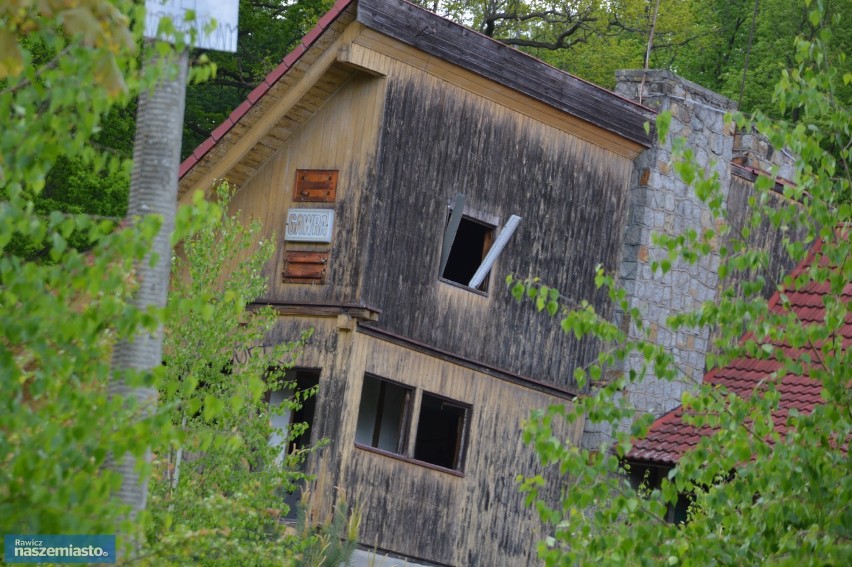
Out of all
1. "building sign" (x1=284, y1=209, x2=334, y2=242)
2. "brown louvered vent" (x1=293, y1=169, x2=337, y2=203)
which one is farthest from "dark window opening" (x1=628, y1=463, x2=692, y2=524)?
"brown louvered vent" (x1=293, y1=169, x2=337, y2=203)

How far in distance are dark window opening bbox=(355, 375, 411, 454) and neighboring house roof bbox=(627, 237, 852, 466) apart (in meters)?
3.47

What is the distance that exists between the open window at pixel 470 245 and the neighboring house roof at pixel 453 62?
1.87m

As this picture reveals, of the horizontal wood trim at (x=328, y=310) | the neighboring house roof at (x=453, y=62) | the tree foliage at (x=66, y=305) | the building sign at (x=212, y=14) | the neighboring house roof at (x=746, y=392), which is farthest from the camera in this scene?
the neighboring house roof at (x=746, y=392)

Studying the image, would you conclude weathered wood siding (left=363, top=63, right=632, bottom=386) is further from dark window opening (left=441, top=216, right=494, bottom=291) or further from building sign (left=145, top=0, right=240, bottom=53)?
building sign (left=145, top=0, right=240, bottom=53)

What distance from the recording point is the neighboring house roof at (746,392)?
20141 millimetres

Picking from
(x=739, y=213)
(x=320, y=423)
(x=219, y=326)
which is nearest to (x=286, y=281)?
(x=320, y=423)

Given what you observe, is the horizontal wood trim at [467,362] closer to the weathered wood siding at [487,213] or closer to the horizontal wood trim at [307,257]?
the weathered wood siding at [487,213]

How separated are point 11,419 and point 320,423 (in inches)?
487

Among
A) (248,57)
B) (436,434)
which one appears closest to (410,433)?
(436,434)

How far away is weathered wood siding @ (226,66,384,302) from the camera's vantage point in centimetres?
1878

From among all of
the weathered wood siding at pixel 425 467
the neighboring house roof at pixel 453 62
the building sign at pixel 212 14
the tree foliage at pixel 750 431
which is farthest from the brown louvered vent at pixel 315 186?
the building sign at pixel 212 14

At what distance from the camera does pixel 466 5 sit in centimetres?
3997

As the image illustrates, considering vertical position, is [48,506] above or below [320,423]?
below

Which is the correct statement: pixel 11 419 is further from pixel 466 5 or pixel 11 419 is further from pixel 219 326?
pixel 466 5
